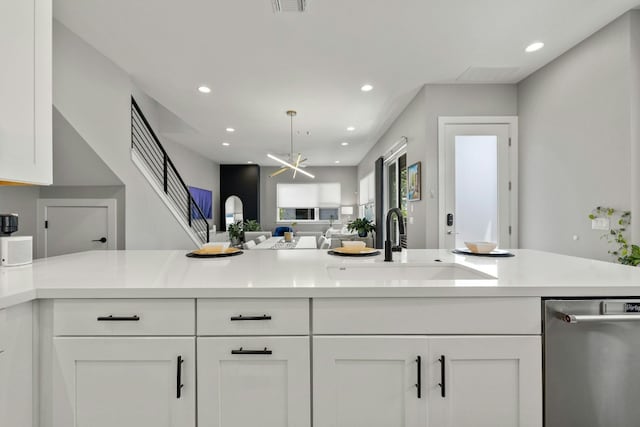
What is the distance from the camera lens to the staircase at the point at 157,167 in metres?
3.40

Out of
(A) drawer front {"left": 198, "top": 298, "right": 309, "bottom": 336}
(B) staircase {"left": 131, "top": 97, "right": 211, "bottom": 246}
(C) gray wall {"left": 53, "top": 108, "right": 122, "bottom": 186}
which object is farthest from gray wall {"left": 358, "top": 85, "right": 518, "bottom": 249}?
(C) gray wall {"left": 53, "top": 108, "right": 122, "bottom": 186}

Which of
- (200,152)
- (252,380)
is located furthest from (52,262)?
(200,152)

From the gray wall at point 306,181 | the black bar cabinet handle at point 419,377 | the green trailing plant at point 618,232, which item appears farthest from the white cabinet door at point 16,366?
the gray wall at point 306,181

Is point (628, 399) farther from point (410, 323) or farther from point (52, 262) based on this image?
point (52, 262)

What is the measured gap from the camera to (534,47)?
2.68 metres

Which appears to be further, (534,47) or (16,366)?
(534,47)

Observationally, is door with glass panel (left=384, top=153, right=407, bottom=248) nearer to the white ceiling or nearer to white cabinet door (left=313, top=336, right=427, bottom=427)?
the white ceiling

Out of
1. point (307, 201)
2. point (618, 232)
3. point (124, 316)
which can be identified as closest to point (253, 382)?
point (124, 316)

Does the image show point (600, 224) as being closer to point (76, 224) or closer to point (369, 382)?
point (369, 382)

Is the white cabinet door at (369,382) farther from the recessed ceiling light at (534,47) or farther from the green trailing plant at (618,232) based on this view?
the recessed ceiling light at (534,47)

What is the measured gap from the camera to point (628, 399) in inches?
37.9

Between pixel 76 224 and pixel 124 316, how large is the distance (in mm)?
2687

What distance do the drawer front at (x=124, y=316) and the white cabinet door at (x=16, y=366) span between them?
77 mm

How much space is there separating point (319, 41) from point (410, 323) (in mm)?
2487
